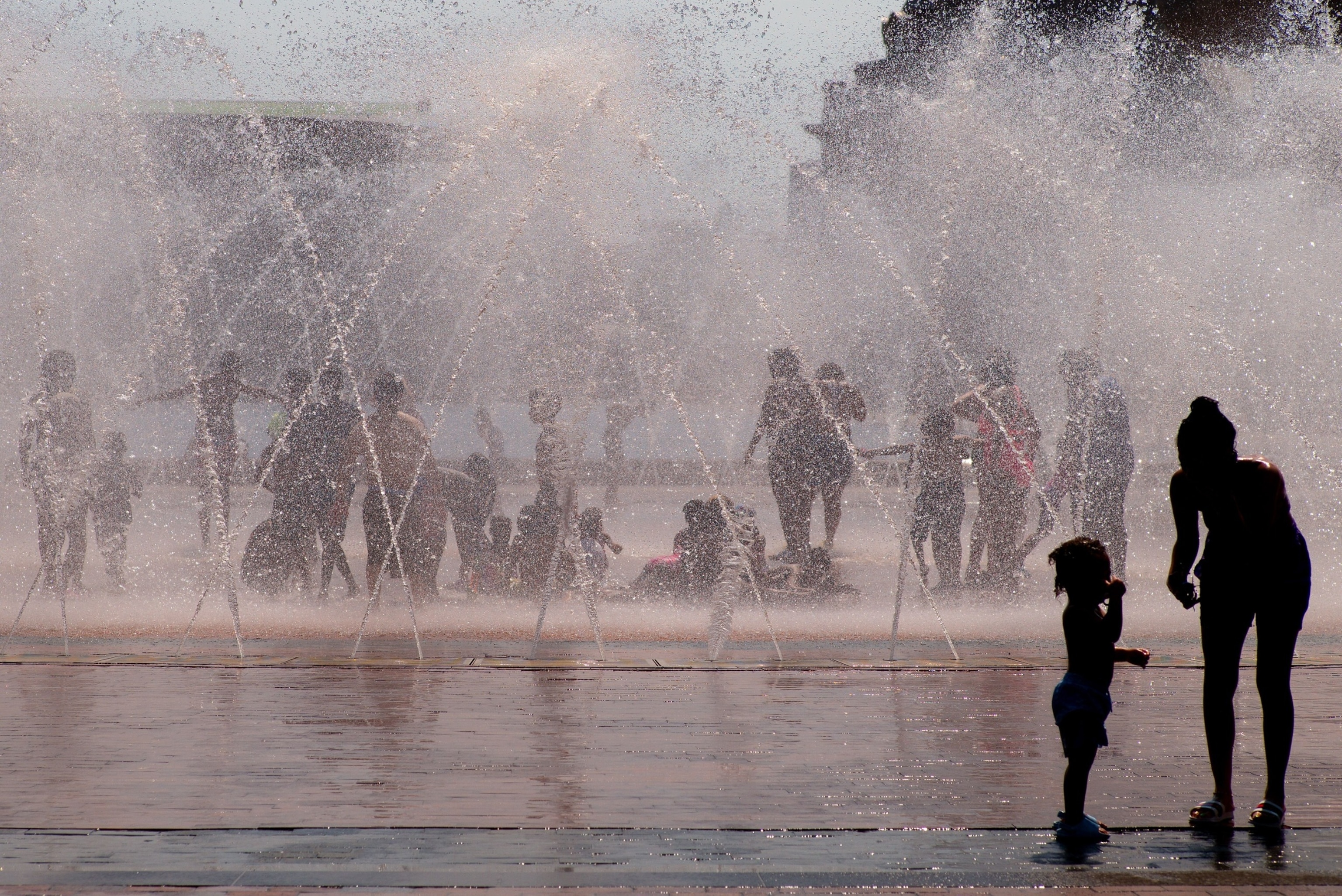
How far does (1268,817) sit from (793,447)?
7.17 metres

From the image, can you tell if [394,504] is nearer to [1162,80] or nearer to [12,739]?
[12,739]

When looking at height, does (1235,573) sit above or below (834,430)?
below

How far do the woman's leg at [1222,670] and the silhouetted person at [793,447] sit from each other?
6.70m

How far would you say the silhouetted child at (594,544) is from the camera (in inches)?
429

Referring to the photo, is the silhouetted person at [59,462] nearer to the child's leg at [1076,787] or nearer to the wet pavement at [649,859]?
the wet pavement at [649,859]

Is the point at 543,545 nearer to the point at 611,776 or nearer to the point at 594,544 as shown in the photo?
the point at 594,544

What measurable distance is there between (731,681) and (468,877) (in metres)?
3.80

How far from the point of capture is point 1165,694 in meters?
7.07

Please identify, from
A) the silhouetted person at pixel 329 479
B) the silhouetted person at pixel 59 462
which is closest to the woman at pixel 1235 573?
the silhouetted person at pixel 329 479

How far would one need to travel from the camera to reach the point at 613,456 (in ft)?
52.6

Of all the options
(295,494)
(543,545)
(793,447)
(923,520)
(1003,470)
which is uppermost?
(793,447)

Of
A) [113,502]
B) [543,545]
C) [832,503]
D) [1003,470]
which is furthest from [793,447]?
[113,502]

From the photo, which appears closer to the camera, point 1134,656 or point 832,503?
point 1134,656

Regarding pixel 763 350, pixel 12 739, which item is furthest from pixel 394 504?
pixel 763 350
